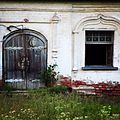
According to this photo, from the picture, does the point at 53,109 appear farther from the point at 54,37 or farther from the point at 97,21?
the point at 97,21

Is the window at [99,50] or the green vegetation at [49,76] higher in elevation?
the window at [99,50]

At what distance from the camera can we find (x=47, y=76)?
16.5m

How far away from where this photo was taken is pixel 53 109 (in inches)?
421

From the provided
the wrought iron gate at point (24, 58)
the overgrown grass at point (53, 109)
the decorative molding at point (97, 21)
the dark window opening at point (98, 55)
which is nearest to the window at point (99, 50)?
the dark window opening at point (98, 55)

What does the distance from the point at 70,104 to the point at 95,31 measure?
21.0 feet

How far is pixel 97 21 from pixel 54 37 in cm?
173

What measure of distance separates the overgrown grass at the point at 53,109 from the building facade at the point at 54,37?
4050mm

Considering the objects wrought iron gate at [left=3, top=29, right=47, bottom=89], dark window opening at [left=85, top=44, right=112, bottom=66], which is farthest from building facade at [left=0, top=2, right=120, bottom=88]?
dark window opening at [left=85, top=44, right=112, bottom=66]

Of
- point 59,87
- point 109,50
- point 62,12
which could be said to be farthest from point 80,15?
point 59,87

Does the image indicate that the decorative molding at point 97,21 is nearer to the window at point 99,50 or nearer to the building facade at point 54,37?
the building facade at point 54,37

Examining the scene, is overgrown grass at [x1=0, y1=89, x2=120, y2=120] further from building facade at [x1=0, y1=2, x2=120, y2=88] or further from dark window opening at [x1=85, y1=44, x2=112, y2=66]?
dark window opening at [x1=85, y1=44, x2=112, y2=66]

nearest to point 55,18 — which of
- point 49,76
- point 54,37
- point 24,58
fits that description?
point 54,37

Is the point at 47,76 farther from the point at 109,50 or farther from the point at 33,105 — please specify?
the point at 33,105

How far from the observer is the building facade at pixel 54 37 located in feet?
54.4
